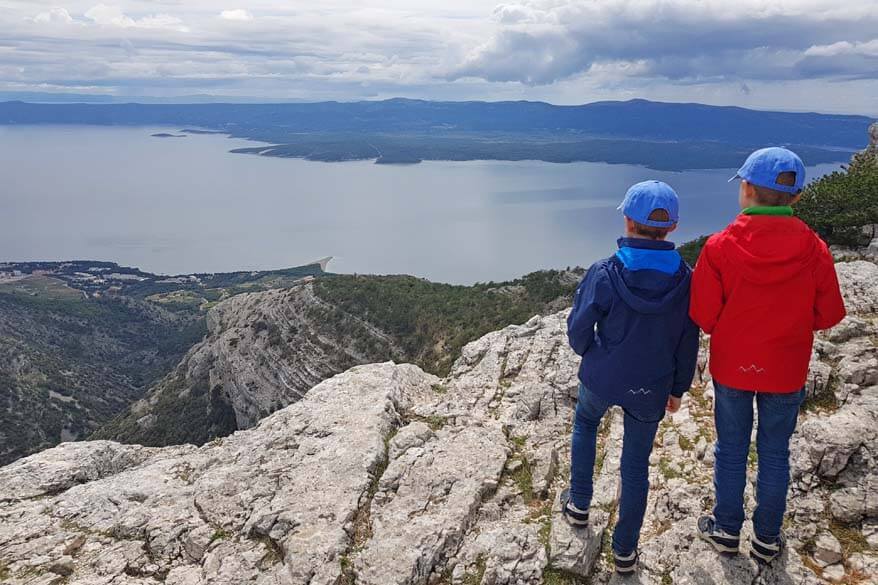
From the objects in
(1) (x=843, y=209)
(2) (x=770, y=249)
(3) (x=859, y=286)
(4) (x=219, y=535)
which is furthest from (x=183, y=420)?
(2) (x=770, y=249)

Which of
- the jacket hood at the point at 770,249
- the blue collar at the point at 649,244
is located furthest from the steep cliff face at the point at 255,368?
the jacket hood at the point at 770,249

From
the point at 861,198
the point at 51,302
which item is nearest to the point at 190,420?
the point at 861,198

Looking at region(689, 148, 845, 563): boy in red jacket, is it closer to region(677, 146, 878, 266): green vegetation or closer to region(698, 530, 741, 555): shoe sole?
region(698, 530, 741, 555): shoe sole

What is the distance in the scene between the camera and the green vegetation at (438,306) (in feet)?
97.3

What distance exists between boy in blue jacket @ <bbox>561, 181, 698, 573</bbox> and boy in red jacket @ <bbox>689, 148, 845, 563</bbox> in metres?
0.19

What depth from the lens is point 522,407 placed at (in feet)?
23.5

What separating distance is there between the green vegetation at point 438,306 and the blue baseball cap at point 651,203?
843 inches

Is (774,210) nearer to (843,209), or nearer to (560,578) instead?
(560,578)

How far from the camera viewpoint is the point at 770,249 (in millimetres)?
3549

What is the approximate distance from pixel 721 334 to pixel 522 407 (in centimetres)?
373

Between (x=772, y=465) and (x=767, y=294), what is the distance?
1.28 meters

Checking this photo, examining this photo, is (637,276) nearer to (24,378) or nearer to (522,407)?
(522,407)

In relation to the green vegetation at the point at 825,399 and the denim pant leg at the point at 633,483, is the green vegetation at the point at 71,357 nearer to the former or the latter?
the denim pant leg at the point at 633,483

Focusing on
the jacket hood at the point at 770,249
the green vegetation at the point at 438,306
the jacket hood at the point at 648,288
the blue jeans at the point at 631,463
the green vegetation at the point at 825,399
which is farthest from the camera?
the green vegetation at the point at 438,306
